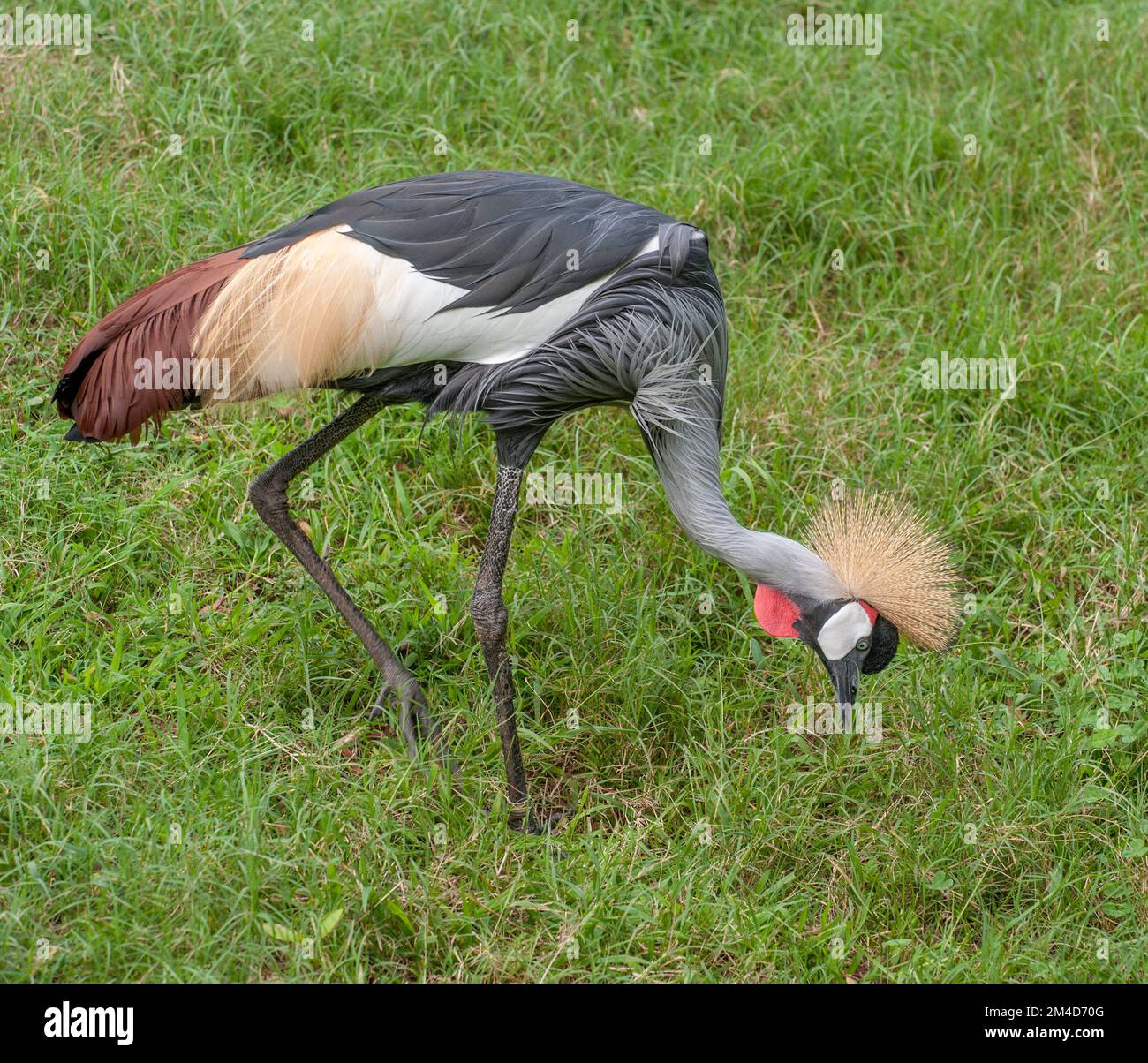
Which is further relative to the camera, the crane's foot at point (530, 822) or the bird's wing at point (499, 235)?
the crane's foot at point (530, 822)

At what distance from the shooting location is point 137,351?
11.5 ft

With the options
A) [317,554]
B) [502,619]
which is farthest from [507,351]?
[317,554]

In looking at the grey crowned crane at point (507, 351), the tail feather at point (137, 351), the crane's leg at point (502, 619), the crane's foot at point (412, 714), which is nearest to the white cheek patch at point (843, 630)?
the grey crowned crane at point (507, 351)


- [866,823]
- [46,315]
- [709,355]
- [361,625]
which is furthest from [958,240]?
[46,315]

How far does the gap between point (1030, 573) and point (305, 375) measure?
2.45 metres

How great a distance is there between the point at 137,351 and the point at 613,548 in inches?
63.4

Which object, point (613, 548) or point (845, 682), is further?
point (613, 548)

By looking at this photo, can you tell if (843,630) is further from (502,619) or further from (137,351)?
(137,351)

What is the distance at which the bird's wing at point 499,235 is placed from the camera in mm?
3412

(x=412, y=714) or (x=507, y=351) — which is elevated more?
(x=507, y=351)

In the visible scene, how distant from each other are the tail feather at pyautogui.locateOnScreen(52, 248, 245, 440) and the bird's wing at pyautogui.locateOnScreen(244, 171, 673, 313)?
183 millimetres

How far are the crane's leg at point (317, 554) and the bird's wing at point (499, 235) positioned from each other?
49 cm

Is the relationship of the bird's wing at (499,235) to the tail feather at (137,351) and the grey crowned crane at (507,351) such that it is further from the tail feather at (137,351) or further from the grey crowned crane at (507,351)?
the tail feather at (137,351)
